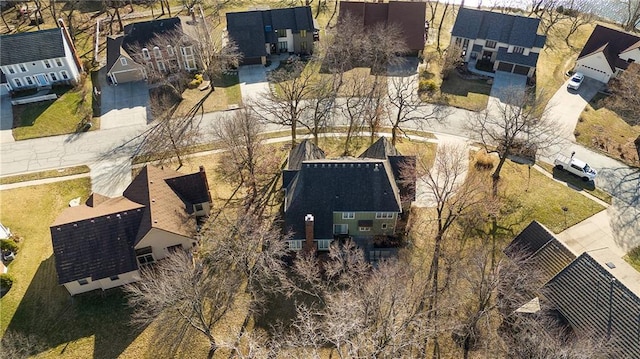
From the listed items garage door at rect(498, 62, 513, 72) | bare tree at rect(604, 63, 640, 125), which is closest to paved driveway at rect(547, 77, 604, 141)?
bare tree at rect(604, 63, 640, 125)

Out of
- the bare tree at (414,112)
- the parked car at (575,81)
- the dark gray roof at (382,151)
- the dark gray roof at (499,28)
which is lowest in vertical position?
the bare tree at (414,112)

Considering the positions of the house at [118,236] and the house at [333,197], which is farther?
the house at [333,197]

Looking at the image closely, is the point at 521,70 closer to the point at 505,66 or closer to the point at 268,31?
the point at 505,66

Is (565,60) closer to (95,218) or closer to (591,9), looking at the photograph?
(591,9)

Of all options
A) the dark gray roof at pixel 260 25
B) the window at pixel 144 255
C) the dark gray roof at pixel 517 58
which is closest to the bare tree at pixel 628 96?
the dark gray roof at pixel 517 58

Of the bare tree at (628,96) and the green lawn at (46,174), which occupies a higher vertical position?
the bare tree at (628,96)

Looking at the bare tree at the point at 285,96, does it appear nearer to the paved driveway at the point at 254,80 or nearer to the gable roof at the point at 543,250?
the paved driveway at the point at 254,80

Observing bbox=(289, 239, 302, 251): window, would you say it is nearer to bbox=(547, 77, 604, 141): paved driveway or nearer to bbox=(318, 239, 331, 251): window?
bbox=(318, 239, 331, 251): window
